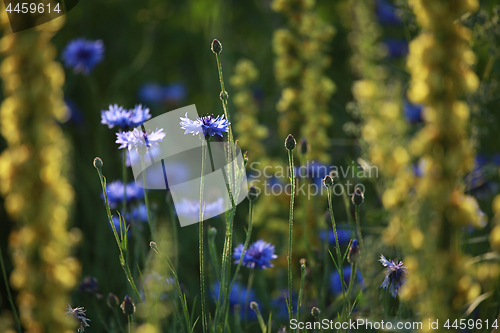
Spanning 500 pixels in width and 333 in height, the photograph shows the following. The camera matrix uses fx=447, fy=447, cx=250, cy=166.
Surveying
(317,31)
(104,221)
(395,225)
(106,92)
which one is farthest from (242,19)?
(395,225)

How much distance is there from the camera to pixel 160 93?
8.02 feet

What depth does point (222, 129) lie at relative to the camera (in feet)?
2.79

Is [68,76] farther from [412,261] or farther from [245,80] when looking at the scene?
[412,261]

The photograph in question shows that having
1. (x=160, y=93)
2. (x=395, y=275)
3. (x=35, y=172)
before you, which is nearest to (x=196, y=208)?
(x=395, y=275)

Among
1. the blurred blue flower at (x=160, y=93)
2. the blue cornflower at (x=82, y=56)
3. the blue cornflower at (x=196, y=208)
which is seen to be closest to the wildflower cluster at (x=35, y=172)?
the blue cornflower at (x=196, y=208)

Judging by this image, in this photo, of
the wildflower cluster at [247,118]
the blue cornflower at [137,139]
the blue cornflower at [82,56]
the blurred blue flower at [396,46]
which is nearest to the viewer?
the blue cornflower at [137,139]

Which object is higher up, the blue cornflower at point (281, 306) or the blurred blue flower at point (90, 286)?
the blurred blue flower at point (90, 286)

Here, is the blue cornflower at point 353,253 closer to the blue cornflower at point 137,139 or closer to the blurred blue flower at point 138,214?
the blue cornflower at point 137,139

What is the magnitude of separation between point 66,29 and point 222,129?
184cm

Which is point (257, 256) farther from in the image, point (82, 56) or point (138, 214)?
point (82, 56)

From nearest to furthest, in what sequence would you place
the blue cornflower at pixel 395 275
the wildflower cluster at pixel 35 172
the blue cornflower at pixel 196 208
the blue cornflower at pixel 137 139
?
the wildflower cluster at pixel 35 172 < the blue cornflower at pixel 395 275 < the blue cornflower at pixel 137 139 < the blue cornflower at pixel 196 208

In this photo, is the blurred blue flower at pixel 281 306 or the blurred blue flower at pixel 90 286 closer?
the blurred blue flower at pixel 90 286

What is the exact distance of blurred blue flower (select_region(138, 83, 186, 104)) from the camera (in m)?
2.42

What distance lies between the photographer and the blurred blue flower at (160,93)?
2.42 m
